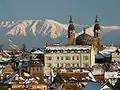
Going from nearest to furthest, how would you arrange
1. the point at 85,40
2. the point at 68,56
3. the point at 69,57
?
the point at 68,56 → the point at 69,57 → the point at 85,40

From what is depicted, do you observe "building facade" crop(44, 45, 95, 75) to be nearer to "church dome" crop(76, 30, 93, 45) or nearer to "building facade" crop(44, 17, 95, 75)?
"building facade" crop(44, 17, 95, 75)

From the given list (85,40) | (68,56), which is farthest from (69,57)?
(85,40)

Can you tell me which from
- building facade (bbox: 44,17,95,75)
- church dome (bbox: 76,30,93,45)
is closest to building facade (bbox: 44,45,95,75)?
building facade (bbox: 44,17,95,75)

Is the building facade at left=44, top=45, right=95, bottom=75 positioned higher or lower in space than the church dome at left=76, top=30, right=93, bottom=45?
lower

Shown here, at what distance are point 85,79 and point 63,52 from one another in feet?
109

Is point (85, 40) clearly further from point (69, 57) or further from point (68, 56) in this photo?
point (68, 56)

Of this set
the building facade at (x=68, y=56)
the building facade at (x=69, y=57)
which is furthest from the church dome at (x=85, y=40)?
the building facade at (x=69, y=57)

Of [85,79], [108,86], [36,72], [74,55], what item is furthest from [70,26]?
[108,86]

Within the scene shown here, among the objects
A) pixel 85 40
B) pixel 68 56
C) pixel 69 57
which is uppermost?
pixel 85 40

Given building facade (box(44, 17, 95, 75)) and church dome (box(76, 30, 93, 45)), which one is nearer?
building facade (box(44, 17, 95, 75))

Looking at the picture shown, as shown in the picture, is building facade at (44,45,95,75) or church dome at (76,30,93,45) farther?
church dome at (76,30,93,45)

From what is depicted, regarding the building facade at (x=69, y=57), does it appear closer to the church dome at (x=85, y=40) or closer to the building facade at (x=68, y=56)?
the building facade at (x=68, y=56)

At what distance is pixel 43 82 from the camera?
74.8 m

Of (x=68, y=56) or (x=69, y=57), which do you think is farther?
(x=69, y=57)
